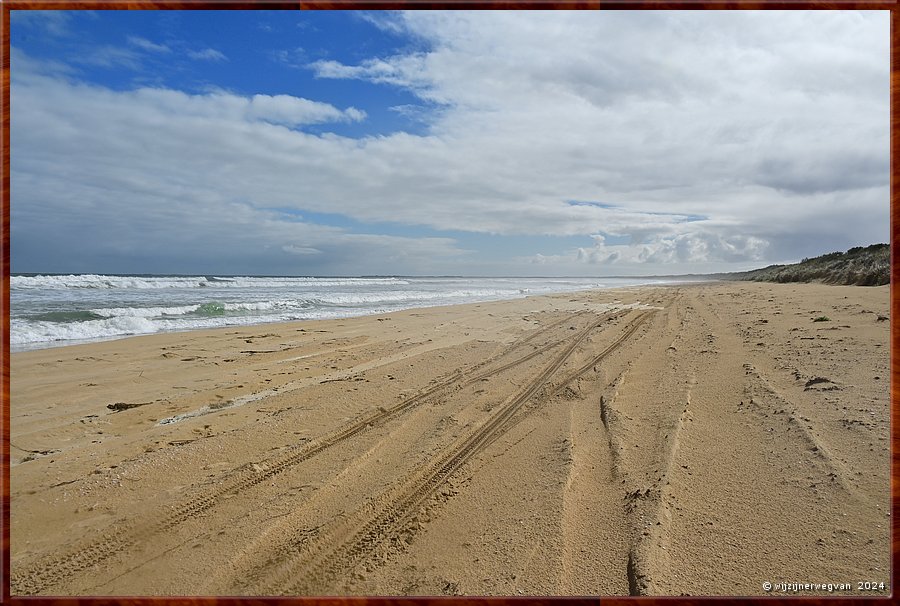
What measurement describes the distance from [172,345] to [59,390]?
353 cm

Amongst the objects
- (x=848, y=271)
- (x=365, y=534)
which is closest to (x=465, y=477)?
(x=365, y=534)

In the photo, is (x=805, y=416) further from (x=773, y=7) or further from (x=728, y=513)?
(x=773, y=7)

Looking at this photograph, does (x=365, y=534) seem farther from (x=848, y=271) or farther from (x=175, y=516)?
(x=848, y=271)

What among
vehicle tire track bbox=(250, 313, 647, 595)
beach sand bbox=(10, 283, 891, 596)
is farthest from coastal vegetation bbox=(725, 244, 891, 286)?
vehicle tire track bbox=(250, 313, 647, 595)

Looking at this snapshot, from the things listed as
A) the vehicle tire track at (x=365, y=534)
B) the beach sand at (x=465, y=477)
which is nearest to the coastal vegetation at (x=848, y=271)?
the beach sand at (x=465, y=477)

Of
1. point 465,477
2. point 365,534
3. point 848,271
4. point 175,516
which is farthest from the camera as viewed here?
point 848,271

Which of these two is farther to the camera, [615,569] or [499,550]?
[499,550]

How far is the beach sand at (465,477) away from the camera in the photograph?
231 cm

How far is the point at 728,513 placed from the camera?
267cm

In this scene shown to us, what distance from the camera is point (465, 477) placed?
11.0ft

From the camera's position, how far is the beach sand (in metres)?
2.31

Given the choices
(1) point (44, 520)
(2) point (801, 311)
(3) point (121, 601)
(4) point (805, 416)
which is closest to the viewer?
(3) point (121, 601)

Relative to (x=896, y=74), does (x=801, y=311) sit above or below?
below

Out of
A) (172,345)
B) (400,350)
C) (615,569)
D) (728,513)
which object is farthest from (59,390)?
(728,513)
